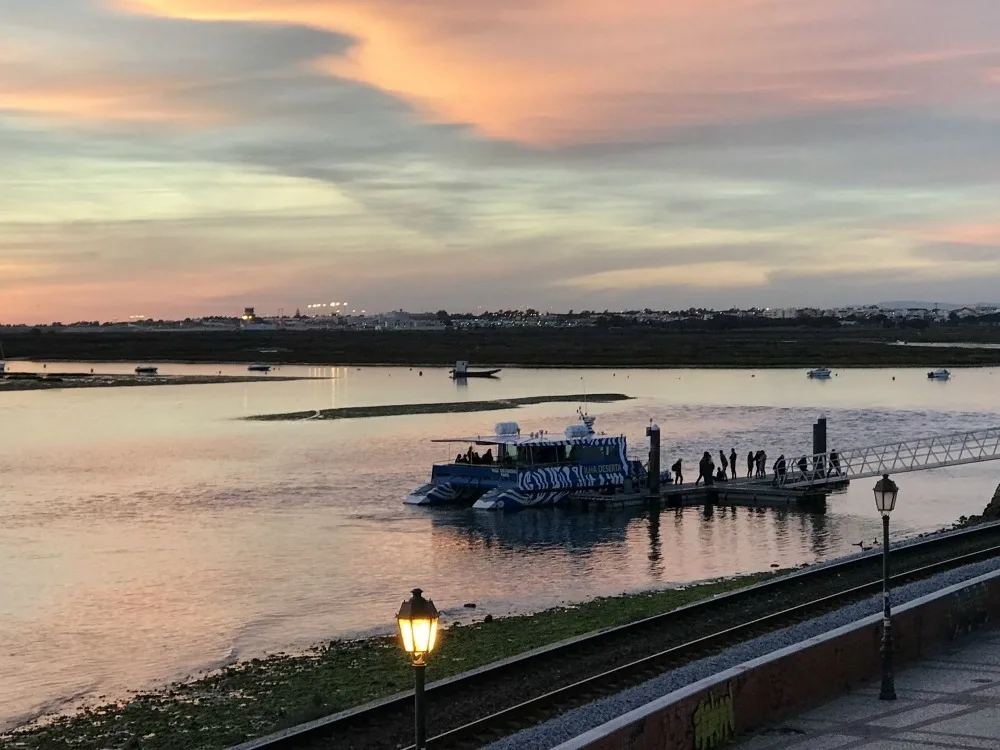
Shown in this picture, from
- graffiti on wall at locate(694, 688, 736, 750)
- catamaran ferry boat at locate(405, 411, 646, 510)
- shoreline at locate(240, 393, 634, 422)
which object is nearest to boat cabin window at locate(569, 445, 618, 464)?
catamaran ferry boat at locate(405, 411, 646, 510)

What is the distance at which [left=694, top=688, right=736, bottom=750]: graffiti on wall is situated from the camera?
1316 centimetres

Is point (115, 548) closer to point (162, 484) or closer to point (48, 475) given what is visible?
point (162, 484)

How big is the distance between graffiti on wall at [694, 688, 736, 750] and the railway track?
10.9 ft

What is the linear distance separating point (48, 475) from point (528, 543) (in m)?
26.6

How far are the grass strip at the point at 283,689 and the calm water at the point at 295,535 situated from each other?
4.22 feet

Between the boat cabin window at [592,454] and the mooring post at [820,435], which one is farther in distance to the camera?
the mooring post at [820,435]

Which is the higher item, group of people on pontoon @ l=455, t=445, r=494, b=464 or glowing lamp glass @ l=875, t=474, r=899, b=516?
glowing lamp glass @ l=875, t=474, r=899, b=516

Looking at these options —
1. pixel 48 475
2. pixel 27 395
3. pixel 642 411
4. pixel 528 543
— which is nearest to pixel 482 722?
pixel 528 543

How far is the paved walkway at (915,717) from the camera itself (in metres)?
13.5

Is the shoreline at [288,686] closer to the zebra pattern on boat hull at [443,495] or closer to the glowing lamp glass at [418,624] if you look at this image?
the glowing lamp glass at [418,624]

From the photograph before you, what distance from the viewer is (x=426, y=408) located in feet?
293

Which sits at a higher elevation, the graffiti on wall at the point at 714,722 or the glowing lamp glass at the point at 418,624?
the glowing lamp glass at the point at 418,624

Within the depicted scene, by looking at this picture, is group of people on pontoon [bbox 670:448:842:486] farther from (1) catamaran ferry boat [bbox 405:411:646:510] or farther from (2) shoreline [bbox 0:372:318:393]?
(2) shoreline [bbox 0:372:318:393]

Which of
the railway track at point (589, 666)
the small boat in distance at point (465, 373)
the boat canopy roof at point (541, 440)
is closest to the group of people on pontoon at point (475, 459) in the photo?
the boat canopy roof at point (541, 440)
